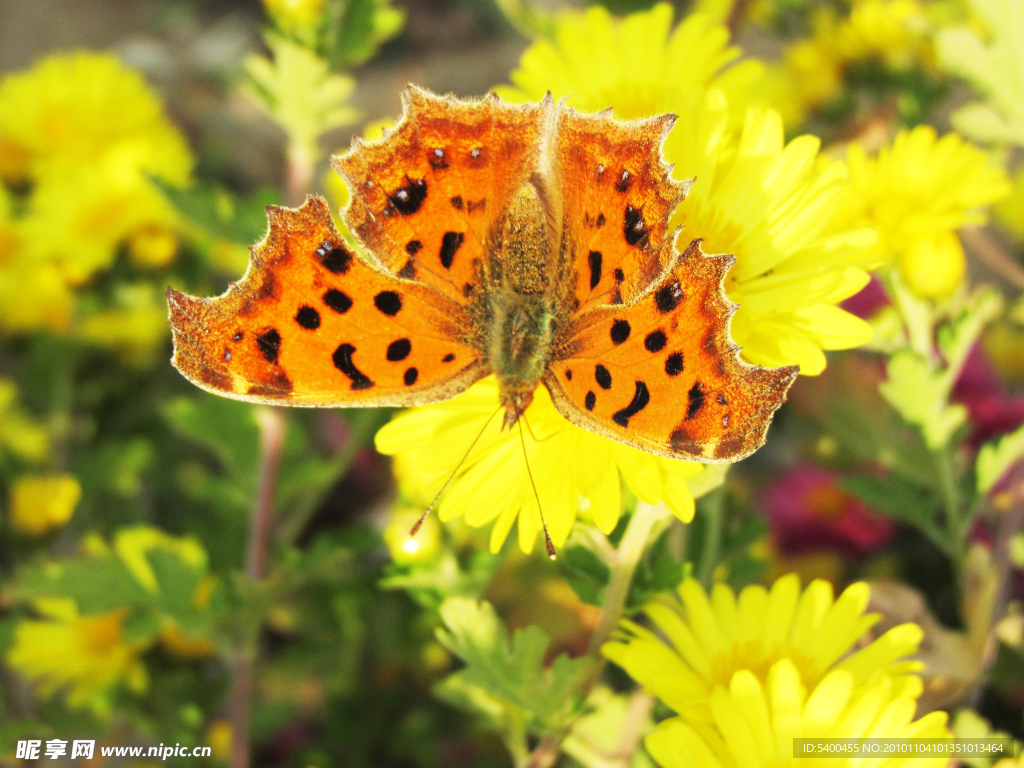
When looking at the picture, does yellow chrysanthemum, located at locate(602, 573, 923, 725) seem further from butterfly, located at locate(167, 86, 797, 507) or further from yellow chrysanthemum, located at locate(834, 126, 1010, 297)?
yellow chrysanthemum, located at locate(834, 126, 1010, 297)

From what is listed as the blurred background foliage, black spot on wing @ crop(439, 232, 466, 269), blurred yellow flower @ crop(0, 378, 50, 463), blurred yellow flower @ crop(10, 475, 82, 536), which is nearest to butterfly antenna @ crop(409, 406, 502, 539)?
the blurred background foliage

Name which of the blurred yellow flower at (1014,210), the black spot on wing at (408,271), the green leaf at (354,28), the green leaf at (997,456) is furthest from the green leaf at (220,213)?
the blurred yellow flower at (1014,210)

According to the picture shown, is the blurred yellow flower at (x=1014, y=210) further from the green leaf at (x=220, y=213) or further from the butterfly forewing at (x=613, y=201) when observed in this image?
the green leaf at (x=220, y=213)

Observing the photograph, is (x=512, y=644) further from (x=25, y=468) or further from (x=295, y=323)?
(x=25, y=468)

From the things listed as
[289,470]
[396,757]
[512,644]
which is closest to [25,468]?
[289,470]

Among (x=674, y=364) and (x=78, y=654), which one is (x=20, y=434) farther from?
(x=674, y=364)
